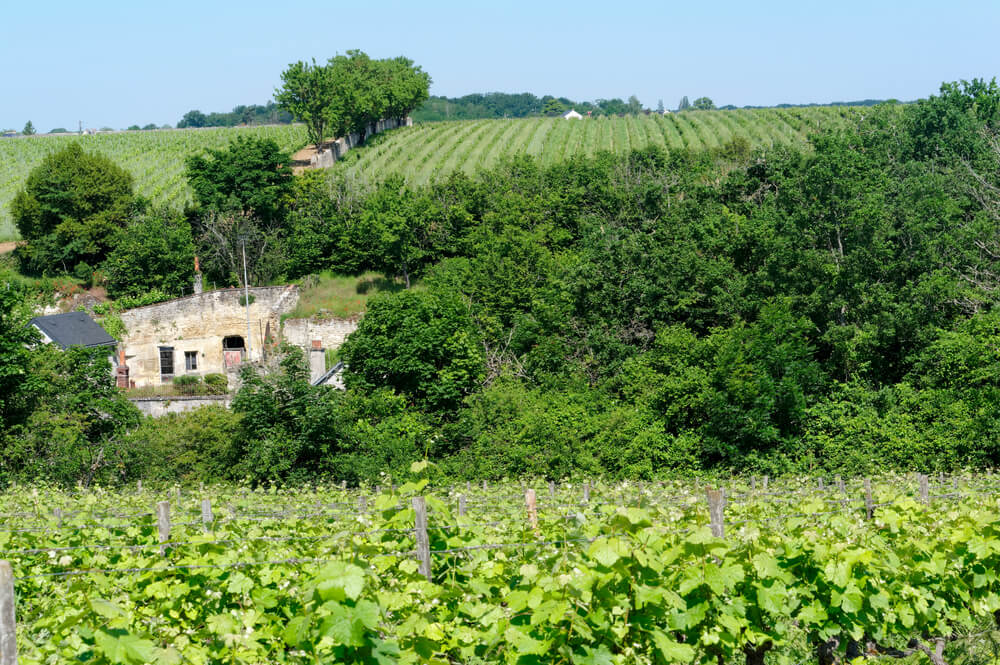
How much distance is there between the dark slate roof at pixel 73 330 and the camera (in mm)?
35750

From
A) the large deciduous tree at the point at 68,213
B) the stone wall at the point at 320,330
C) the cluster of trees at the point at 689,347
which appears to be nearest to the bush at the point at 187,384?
the stone wall at the point at 320,330

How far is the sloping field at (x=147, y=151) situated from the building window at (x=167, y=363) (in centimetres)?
1687

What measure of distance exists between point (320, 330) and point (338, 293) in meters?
3.99

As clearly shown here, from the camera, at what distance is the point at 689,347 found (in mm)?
28031

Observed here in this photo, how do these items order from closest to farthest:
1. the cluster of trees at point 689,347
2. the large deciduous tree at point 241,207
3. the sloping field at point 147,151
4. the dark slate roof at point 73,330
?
the cluster of trees at point 689,347
the dark slate roof at point 73,330
the large deciduous tree at point 241,207
the sloping field at point 147,151

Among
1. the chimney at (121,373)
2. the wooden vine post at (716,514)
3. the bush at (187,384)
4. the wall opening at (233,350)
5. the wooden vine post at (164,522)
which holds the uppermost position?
the wooden vine post at (716,514)

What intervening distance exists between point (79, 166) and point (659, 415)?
1386 inches

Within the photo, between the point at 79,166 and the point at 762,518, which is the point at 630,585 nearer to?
the point at 762,518

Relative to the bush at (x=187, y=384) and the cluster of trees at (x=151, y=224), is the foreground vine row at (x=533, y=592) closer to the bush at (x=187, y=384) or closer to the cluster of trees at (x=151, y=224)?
the bush at (x=187, y=384)

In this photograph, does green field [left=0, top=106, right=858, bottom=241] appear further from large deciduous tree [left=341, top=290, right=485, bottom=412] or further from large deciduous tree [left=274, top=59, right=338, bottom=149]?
large deciduous tree [left=341, top=290, right=485, bottom=412]

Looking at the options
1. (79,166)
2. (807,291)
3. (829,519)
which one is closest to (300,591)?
(829,519)

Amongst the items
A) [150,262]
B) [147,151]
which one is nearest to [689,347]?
[150,262]

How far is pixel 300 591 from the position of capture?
6.36m

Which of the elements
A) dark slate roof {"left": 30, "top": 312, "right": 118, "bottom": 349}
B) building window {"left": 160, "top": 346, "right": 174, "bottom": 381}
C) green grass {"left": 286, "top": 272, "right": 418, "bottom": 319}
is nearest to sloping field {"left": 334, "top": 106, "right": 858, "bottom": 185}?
green grass {"left": 286, "top": 272, "right": 418, "bottom": 319}
